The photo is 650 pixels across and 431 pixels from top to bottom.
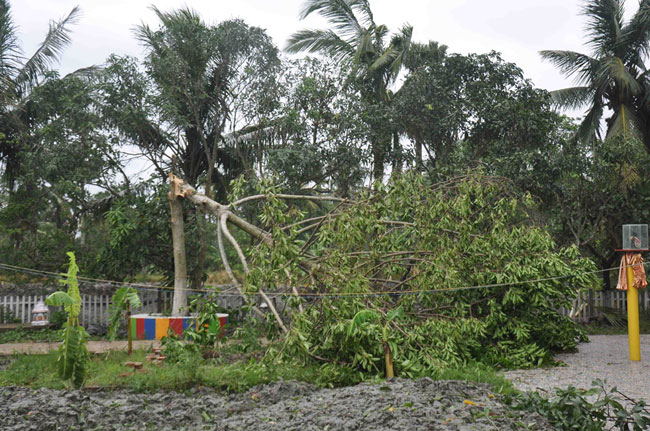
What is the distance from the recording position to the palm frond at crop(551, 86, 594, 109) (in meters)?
16.5


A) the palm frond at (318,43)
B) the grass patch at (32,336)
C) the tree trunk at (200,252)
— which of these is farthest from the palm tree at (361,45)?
the grass patch at (32,336)

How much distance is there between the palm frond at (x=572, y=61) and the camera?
15.8m

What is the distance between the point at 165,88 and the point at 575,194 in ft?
29.8

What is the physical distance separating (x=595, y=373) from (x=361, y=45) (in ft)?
30.3

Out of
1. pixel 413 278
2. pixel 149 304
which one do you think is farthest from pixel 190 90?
pixel 413 278

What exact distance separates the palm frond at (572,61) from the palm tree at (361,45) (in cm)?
462

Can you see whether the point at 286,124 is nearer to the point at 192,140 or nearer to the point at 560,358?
the point at 192,140

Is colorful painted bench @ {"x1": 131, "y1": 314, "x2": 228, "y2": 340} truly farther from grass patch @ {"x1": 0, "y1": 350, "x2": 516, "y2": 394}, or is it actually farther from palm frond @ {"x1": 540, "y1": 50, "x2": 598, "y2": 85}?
palm frond @ {"x1": 540, "y1": 50, "x2": 598, "y2": 85}

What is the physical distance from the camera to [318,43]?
1450 centimetres

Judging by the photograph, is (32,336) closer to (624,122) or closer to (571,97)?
(624,122)

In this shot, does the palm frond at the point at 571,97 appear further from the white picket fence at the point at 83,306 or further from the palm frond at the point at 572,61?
the white picket fence at the point at 83,306

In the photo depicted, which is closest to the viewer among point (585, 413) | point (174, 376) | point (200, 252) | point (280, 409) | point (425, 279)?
point (585, 413)

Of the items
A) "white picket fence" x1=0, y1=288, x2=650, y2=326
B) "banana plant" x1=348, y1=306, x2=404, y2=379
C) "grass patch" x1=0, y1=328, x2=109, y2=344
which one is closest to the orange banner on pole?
"white picket fence" x1=0, y1=288, x2=650, y2=326

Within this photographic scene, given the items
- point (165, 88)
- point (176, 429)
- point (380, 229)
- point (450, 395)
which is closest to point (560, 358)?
point (380, 229)
